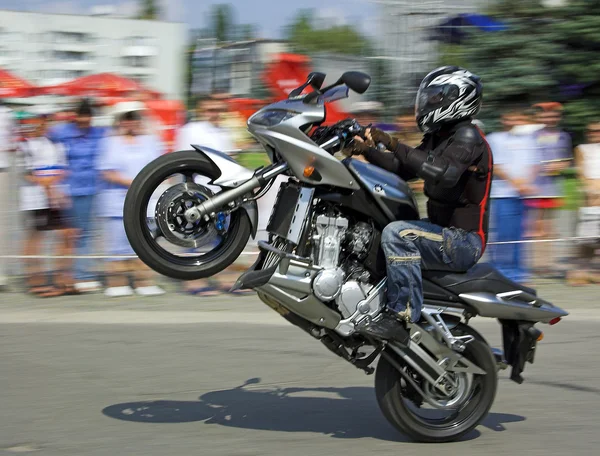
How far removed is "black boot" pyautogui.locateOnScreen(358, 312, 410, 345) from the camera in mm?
4703

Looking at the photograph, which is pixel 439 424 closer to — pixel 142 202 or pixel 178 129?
pixel 142 202

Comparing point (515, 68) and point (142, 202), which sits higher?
point (515, 68)

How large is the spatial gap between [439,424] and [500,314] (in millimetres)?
670

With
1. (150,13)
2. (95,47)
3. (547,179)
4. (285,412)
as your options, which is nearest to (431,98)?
(285,412)

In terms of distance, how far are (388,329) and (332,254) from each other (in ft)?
1.55

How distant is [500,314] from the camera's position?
15.9ft

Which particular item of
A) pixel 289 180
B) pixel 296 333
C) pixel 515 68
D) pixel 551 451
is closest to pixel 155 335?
pixel 296 333

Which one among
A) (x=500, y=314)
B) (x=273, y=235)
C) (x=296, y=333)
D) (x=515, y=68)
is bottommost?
(x=296, y=333)

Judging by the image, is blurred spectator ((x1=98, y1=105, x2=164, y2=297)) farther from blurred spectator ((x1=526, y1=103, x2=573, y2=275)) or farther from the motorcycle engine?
the motorcycle engine

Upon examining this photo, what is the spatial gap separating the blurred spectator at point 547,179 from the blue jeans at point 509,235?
5.8 inches

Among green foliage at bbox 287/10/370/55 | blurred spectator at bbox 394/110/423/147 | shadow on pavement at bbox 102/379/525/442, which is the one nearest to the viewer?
shadow on pavement at bbox 102/379/525/442

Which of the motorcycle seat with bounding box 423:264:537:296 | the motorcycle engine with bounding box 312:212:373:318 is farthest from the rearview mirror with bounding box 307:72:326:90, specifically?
the motorcycle seat with bounding box 423:264:537:296

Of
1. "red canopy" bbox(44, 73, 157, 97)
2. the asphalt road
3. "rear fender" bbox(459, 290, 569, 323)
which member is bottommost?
the asphalt road

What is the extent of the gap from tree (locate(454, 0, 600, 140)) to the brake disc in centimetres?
1049
